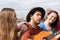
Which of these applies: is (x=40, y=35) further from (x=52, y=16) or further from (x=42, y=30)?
(x=52, y=16)

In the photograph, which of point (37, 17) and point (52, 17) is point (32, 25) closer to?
point (37, 17)

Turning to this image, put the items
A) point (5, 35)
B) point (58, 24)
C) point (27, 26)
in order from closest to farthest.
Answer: point (5, 35) < point (27, 26) < point (58, 24)

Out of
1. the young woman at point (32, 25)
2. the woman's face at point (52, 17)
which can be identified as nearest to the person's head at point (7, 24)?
the young woman at point (32, 25)

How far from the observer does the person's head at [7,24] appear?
3263 mm

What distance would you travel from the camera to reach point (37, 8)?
4141 millimetres

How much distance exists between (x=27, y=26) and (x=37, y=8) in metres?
0.37

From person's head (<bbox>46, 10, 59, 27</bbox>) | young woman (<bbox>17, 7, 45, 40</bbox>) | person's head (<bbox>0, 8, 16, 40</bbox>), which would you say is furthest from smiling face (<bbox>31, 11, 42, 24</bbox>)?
person's head (<bbox>0, 8, 16, 40</bbox>)

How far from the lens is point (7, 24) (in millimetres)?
3297

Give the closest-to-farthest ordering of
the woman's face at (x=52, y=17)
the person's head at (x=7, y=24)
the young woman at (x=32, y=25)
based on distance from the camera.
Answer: the person's head at (x=7, y=24)
the young woman at (x=32, y=25)
the woman's face at (x=52, y=17)

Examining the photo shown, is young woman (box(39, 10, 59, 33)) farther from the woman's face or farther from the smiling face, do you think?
the smiling face

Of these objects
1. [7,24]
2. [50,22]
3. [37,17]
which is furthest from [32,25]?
[7,24]

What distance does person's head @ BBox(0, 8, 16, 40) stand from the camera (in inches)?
128

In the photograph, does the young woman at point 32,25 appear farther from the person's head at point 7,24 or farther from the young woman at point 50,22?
the person's head at point 7,24

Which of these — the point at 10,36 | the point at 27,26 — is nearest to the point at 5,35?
the point at 10,36
